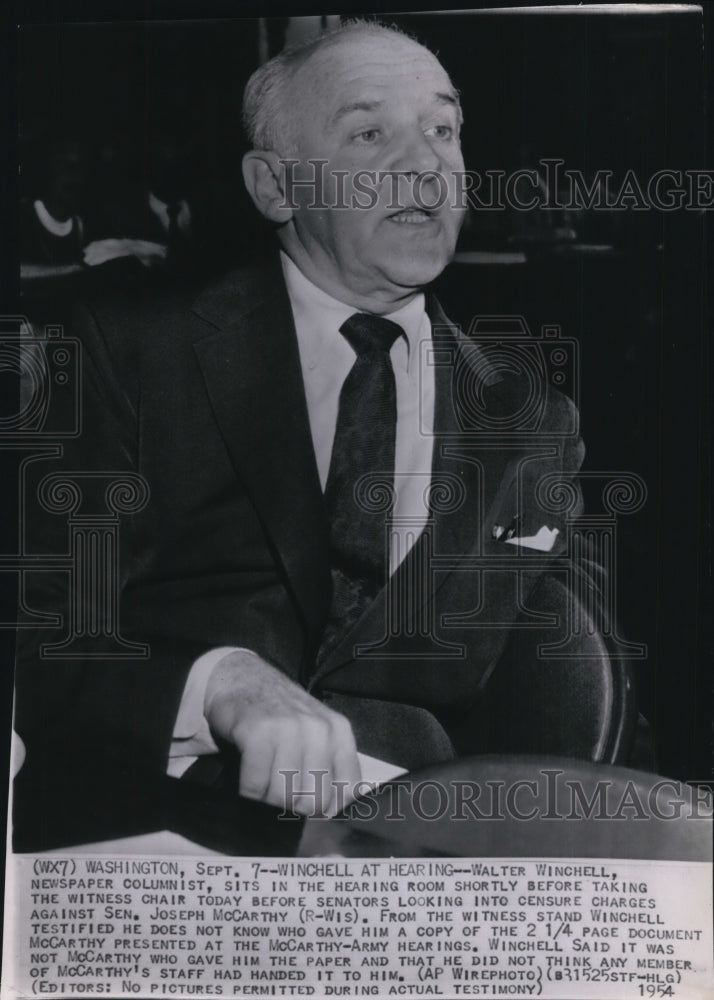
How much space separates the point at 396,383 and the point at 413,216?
0.37 metres

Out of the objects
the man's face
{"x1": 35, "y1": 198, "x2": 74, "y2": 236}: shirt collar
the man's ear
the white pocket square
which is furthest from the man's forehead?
the white pocket square

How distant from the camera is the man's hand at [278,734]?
2264 millimetres

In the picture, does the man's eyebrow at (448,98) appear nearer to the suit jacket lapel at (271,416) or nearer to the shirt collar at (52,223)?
the suit jacket lapel at (271,416)

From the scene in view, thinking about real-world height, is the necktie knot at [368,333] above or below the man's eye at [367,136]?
below

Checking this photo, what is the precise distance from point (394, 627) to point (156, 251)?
985 millimetres

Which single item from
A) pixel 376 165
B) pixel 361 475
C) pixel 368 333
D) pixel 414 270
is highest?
pixel 376 165

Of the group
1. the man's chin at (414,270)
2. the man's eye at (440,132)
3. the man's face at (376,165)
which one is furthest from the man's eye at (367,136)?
the man's chin at (414,270)

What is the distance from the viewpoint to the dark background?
2328mm

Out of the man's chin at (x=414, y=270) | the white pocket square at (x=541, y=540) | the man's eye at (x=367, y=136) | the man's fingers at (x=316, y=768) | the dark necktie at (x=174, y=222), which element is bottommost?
the man's fingers at (x=316, y=768)

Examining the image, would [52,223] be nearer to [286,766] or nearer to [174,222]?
[174,222]

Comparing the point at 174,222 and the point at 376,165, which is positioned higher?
the point at 376,165

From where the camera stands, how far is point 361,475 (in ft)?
7.62

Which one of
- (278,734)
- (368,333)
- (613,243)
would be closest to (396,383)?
(368,333)

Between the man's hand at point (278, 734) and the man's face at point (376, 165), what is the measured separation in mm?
868
